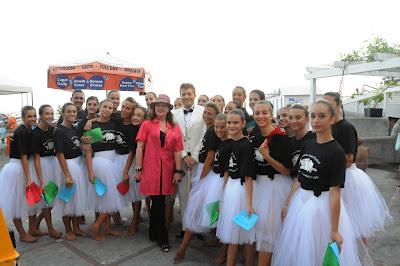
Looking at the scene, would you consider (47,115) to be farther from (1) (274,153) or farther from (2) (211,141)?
(1) (274,153)

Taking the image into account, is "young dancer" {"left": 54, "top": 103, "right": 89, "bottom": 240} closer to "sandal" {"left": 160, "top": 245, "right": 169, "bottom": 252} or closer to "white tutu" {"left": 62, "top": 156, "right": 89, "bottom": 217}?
"white tutu" {"left": 62, "top": 156, "right": 89, "bottom": 217}

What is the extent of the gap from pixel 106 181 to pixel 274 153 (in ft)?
8.34

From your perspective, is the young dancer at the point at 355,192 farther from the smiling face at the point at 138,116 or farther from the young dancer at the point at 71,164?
the young dancer at the point at 71,164

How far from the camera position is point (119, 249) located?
4.31 m

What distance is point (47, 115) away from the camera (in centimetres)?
435

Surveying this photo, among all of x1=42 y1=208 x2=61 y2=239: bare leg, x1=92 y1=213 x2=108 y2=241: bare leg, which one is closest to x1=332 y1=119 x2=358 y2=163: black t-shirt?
x1=92 y1=213 x2=108 y2=241: bare leg

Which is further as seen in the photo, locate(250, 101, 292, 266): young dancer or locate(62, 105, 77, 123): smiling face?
locate(62, 105, 77, 123): smiling face

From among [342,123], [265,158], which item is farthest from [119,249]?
[342,123]

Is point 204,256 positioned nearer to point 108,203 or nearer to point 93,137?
point 108,203

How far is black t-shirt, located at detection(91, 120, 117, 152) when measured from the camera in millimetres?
4555

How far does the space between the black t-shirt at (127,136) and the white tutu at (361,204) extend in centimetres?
290

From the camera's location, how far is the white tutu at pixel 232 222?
10.9ft

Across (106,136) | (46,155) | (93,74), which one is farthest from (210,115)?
(93,74)

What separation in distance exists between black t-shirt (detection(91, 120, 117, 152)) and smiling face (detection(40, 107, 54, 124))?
0.58m
